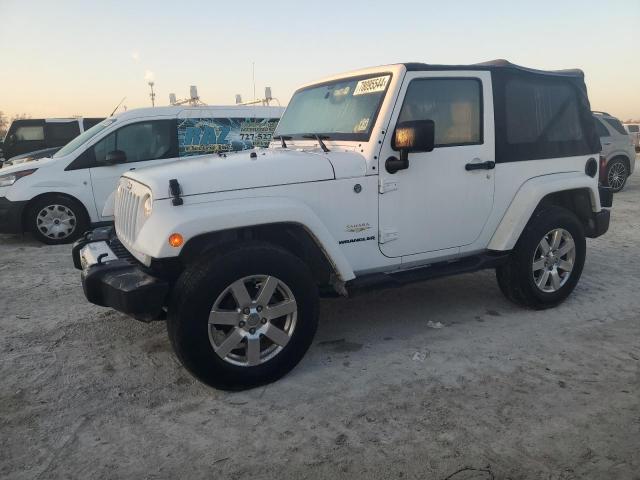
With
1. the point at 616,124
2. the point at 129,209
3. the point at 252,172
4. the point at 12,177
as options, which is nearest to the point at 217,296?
the point at 252,172

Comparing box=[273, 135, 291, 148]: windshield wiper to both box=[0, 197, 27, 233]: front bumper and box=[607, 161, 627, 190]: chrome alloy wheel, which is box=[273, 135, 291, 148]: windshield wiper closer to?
box=[0, 197, 27, 233]: front bumper

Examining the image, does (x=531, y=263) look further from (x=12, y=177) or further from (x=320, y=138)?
(x=12, y=177)

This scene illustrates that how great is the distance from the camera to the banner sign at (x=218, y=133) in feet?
25.7

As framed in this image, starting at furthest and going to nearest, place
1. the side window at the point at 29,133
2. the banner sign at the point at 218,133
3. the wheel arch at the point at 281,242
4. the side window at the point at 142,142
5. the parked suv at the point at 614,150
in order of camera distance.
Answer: the side window at the point at 29,133 < the parked suv at the point at 614,150 < the banner sign at the point at 218,133 < the side window at the point at 142,142 < the wheel arch at the point at 281,242

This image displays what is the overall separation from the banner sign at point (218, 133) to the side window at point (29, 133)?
24.3ft

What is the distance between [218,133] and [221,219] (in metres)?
5.56

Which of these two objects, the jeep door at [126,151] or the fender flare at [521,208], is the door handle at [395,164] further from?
the jeep door at [126,151]

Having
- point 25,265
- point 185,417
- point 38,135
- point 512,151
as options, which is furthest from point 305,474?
point 38,135

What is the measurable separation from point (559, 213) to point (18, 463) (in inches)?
165

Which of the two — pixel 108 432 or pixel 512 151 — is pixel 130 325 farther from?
pixel 512 151

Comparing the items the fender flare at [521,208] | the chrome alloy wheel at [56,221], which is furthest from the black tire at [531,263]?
the chrome alloy wheel at [56,221]

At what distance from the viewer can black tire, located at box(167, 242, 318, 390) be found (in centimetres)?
295

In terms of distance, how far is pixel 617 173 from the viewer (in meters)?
11.7

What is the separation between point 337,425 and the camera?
2783 millimetres
